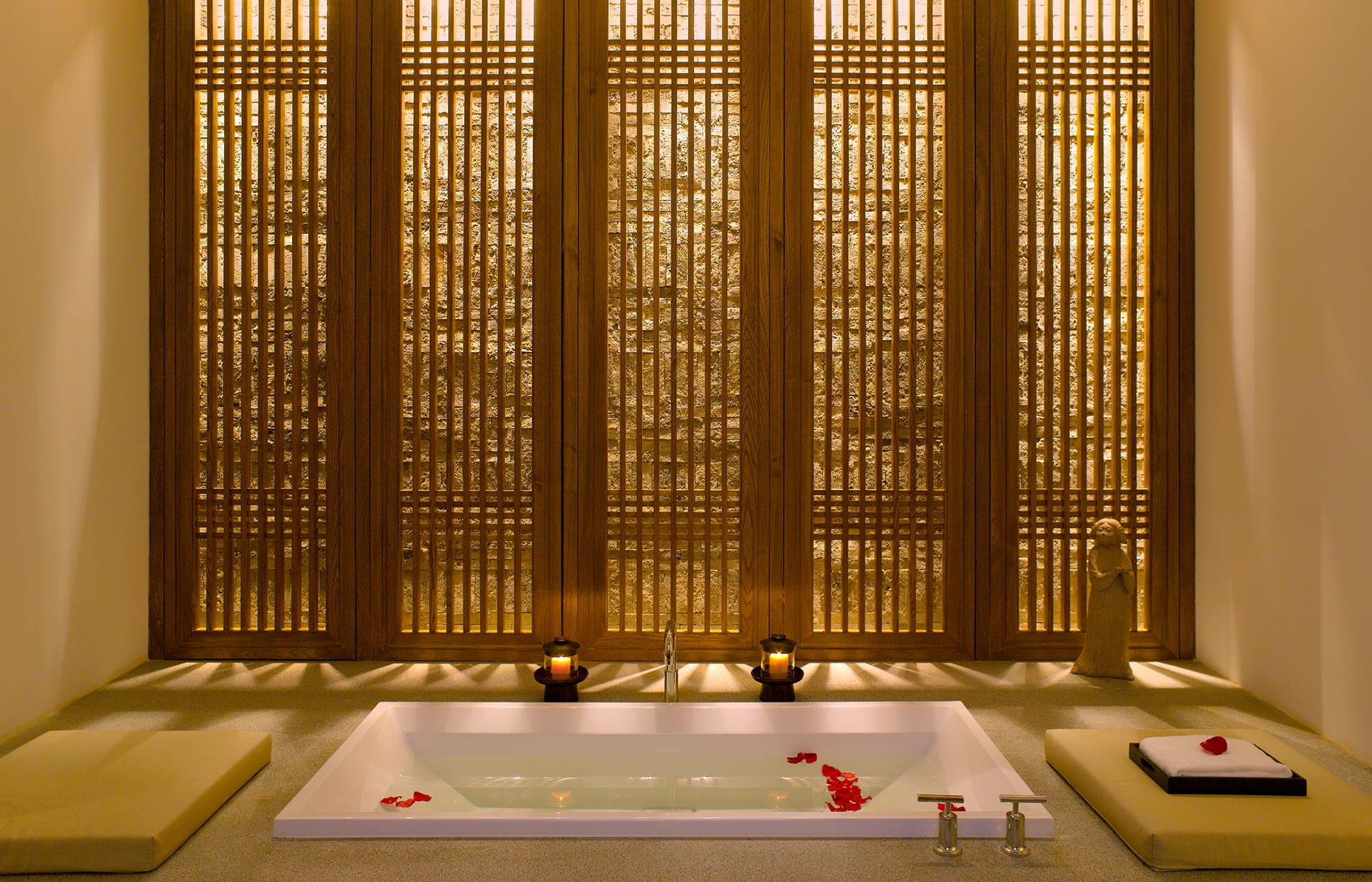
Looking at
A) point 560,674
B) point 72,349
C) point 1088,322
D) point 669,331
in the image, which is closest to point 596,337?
point 669,331

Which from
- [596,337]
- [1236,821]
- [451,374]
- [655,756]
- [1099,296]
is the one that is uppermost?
[1099,296]

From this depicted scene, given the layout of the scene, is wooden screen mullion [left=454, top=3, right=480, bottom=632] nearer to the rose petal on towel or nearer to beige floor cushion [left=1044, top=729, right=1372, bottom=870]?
beige floor cushion [left=1044, top=729, right=1372, bottom=870]

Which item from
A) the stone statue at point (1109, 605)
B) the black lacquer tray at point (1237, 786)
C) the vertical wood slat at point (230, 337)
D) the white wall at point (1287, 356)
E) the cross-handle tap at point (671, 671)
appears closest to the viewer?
the black lacquer tray at point (1237, 786)

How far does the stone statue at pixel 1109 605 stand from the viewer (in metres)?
2.68

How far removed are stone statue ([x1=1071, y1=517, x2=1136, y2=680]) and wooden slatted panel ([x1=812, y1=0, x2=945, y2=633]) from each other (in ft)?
1.46

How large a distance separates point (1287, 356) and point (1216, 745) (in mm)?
1155

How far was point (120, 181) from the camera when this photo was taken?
281cm

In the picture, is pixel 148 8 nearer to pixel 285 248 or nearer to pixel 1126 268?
pixel 285 248

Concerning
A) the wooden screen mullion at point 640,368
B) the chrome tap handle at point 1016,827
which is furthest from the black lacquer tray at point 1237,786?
the wooden screen mullion at point 640,368

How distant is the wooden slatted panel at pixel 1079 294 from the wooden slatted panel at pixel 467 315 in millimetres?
1594

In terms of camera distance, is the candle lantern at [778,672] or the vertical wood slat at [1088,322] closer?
the candle lantern at [778,672]

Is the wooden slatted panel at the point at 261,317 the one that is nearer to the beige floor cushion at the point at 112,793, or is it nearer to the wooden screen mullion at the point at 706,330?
the beige floor cushion at the point at 112,793

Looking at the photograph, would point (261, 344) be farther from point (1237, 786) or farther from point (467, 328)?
point (1237, 786)

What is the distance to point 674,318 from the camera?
297 cm
